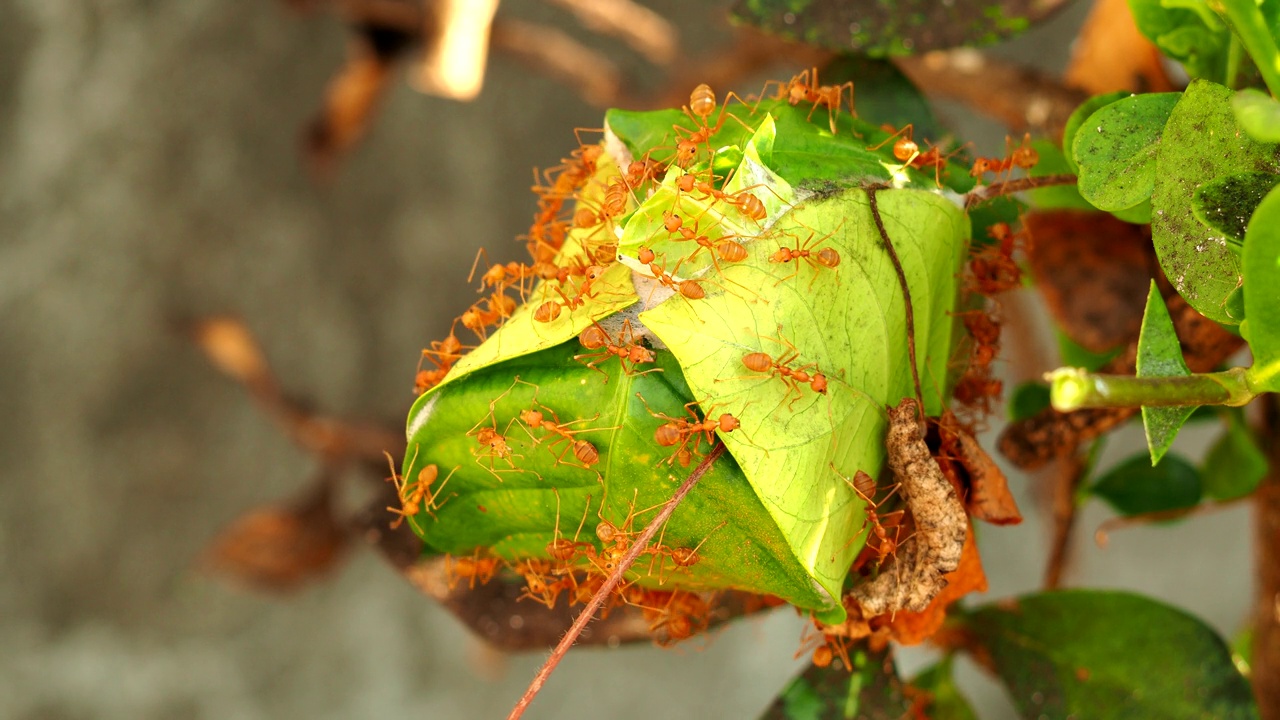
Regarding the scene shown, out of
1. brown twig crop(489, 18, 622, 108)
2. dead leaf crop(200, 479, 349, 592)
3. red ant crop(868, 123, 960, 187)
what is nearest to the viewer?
red ant crop(868, 123, 960, 187)

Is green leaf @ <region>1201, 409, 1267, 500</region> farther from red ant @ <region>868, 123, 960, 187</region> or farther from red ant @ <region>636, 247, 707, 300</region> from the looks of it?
red ant @ <region>636, 247, 707, 300</region>

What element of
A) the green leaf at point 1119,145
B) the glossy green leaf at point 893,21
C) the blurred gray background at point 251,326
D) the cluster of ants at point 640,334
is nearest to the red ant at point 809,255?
the cluster of ants at point 640,334

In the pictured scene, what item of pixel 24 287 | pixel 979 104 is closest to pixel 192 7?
pixel 24 287

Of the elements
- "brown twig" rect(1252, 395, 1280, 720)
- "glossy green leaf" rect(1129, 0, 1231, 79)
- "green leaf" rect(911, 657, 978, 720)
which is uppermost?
"glossy green leaf" rect(1129, 0, 1231, 79)

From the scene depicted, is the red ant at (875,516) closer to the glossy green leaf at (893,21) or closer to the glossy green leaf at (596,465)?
the glossy green leaf at (596,465)

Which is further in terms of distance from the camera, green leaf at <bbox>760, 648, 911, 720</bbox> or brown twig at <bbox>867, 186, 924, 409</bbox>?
green leaf at <bbox>760, 648, 911, 720</bbox>

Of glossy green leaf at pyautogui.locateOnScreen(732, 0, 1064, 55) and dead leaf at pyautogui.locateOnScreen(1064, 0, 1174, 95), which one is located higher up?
glossy green leaf at pyautogui.locateOnScreen(732, 0, 1064, 55)

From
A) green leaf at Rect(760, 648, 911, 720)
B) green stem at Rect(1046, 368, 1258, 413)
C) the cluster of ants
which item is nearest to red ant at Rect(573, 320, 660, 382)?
the cluster of ants

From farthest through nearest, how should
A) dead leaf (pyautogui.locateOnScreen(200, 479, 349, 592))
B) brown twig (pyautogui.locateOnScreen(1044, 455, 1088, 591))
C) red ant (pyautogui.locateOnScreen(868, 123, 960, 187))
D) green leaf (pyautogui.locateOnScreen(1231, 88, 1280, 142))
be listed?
dead leaf (pyautogui.locateOnScreen(200, 479, 349, 592)) → brown twig (pyautogui.locateOnScreen(1044, 455, 1088, 591)) → red ant (pyautogui.locateOnScreen(868, 123, 960, 187)) → green leaf (pyautogui.locateOnScreen(1231, 88, 1280, 142))
